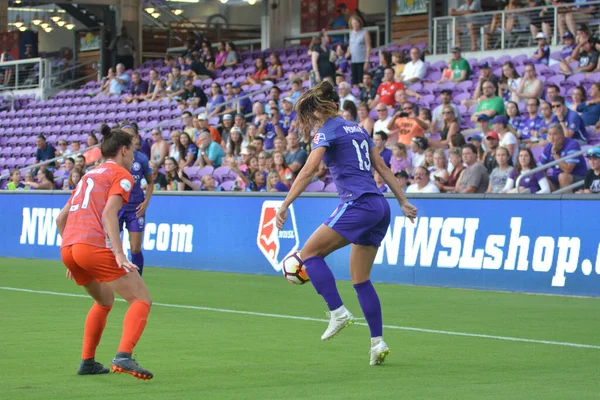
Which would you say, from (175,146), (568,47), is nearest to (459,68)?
(568,47)

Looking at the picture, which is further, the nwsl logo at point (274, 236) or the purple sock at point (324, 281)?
the nwsl logo at point (274, 236)

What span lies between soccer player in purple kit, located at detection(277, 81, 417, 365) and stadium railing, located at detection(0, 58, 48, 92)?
28466 mm

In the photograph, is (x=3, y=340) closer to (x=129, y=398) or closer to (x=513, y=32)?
(x=129, y=398)

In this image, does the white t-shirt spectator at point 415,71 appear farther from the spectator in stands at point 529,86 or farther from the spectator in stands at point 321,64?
the spectator in stands at point 529,86

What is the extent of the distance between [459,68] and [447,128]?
347 cm

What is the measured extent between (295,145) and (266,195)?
1.80m

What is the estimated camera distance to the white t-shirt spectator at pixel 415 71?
21625 millimetres

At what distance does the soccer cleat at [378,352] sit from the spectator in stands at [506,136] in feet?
28.7

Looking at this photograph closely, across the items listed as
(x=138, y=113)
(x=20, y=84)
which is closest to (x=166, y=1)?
(x=20, y=84)

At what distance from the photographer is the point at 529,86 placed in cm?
1827

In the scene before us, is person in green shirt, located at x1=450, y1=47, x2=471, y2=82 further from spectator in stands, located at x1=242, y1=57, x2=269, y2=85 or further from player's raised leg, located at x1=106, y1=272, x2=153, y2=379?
player's raised leg, located at x1=106, y1=272, x2=153, y2=379

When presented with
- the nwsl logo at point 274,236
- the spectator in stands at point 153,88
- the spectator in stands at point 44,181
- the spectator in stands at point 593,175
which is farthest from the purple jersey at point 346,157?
the spectator in stands at point 153,88

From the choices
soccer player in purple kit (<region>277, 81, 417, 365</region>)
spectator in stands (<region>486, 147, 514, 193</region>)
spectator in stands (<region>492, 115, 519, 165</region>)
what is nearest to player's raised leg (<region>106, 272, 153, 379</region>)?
soccer player in purple kit (<region>277, 81, 417, 365</region>)

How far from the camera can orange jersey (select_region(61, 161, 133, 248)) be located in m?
7.00
